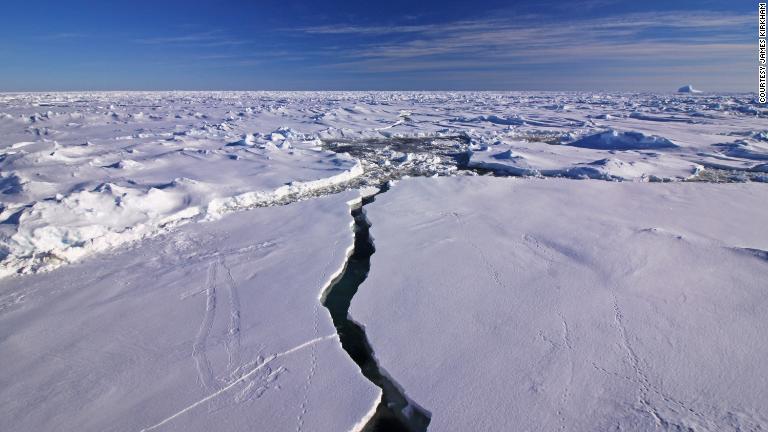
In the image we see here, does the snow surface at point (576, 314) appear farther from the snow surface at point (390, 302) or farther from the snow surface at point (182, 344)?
the snow surface at point (182, 344)

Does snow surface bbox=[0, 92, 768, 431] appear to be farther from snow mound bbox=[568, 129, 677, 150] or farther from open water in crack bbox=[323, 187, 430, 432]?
snow mound bbox=[568, 129, 677, 150]

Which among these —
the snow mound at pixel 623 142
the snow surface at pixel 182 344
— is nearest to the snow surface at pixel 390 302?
the snow surface at pixel 182 344

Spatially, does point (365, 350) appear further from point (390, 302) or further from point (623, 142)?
point (623, 142)

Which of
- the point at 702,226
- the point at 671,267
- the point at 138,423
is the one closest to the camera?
the point at 138,423

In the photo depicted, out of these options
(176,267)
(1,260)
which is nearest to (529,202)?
(176,267)

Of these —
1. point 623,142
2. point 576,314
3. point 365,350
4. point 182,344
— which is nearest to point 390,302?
point 365,350

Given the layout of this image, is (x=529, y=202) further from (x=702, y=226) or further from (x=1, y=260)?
(x=1, y=260)
